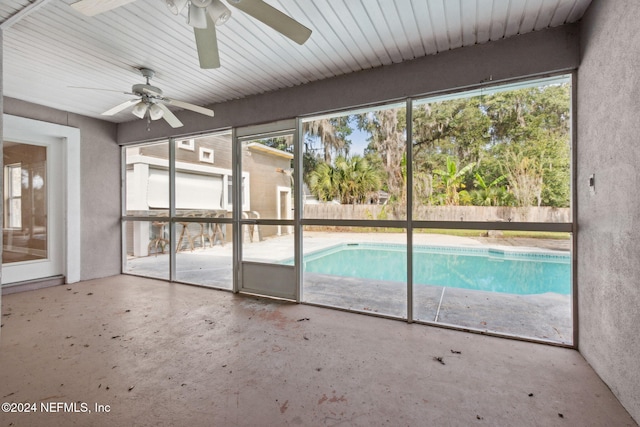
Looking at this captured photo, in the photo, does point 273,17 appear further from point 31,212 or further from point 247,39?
point 31,212

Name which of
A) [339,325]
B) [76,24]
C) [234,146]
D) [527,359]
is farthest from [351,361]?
[76,24]

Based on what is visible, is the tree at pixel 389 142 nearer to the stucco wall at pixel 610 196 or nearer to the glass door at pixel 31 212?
the stucco wall at pixel 610 196

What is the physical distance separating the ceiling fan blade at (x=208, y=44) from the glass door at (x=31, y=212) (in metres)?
4.23

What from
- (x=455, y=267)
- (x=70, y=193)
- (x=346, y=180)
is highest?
(x=346, y=180)

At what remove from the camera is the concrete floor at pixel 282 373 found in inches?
72.1

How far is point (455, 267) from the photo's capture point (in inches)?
215

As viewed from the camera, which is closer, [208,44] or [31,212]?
[208,44]

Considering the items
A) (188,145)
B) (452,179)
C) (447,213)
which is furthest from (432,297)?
(188,145)

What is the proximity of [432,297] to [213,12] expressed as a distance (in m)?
4.08

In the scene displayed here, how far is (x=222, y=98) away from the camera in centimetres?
435

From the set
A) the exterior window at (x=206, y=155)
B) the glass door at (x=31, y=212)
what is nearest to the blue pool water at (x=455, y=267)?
the exterior window at (x=206, y=155)

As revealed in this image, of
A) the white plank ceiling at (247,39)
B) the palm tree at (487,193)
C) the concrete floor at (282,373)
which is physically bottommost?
the concrete floor at (282,373)

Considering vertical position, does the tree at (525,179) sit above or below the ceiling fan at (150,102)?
below

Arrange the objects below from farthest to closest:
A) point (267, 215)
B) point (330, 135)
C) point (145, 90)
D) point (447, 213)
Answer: point (267, 215) → point (330, 135) → point (447, 213) → point (145, 90)
